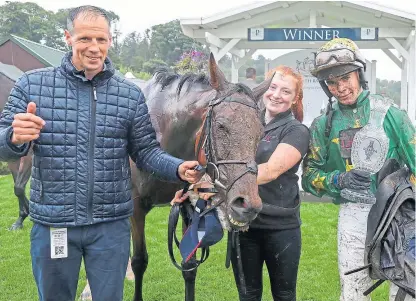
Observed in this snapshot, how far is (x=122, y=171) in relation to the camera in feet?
7.50

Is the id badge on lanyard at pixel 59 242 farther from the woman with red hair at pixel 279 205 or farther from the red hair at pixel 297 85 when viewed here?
the red hair at pixel 297 85

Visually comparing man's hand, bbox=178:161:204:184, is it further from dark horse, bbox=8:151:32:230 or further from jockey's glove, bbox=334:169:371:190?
dark horse, bbox=8:151:32:230

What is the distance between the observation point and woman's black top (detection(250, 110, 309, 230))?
2.54m

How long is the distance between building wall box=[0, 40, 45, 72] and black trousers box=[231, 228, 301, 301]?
18688 millimetres

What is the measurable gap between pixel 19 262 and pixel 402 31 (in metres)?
7.36

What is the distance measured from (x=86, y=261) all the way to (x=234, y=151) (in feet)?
3.07

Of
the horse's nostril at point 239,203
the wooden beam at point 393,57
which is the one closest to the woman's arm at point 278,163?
the horse's nostril at point 239,203

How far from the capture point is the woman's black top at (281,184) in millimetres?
2537

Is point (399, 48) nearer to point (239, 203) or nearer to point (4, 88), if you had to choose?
point (4, 88)

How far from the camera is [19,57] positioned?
20094 mm

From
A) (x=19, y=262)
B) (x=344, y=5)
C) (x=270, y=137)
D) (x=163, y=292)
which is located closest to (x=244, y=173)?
(x=270, y=137)

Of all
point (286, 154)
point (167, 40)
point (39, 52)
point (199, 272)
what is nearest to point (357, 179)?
point (286, 154)

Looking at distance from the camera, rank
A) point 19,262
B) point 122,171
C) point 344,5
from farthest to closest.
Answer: point 344,5 → point 19,262 → point 122,171

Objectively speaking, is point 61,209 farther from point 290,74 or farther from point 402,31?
point 402,31
